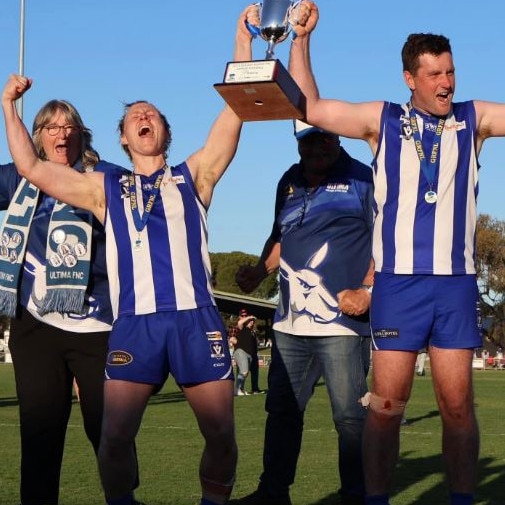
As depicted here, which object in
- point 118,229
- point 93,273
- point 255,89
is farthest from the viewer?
point 93,273

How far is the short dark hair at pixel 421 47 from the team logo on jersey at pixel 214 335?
5.46 ft

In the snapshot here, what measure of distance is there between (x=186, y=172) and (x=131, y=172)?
0.35 metres

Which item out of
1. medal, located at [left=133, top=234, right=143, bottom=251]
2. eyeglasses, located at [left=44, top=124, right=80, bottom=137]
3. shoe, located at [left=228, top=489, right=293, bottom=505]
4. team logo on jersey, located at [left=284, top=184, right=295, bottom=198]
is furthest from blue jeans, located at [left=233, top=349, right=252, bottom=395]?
medal, located at [left=133, top=234, right=143, bottom=251]

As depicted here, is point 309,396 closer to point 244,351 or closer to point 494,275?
point 244,351

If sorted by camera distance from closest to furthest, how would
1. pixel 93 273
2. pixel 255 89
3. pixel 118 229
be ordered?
pixel 255 89 → pixel 118 229 → pixel 93 273

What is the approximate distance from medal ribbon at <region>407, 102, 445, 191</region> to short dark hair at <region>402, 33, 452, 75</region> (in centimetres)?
29

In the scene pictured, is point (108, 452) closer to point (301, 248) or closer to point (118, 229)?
point (118, 229)

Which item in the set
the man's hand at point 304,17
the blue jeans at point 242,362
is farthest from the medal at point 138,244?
the blue jeans at point 242,362

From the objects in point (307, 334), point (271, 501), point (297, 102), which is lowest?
point (271, 501)

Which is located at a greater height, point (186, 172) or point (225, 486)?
point (186, 172)

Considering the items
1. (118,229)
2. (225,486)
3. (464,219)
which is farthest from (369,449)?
(118,229)

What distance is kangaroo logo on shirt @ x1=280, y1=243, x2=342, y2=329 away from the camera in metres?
7.22

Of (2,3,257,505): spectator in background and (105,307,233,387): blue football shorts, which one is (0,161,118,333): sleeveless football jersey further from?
(105,307,233,387): blue football shorts

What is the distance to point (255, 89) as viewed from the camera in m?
5.42
